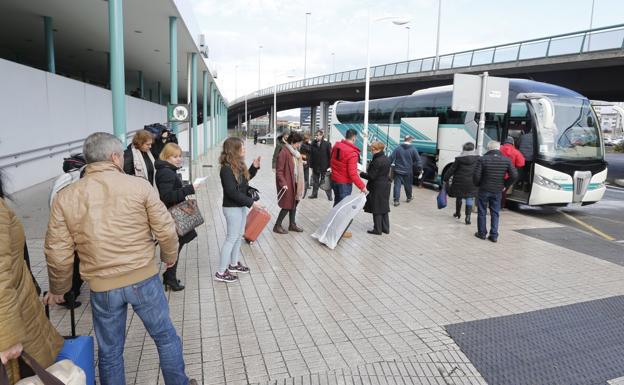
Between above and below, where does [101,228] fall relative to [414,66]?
below

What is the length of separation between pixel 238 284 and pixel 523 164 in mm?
7635

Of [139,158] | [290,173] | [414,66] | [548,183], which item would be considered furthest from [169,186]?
[414,66]

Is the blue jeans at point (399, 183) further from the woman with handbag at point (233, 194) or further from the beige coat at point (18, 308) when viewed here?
the beige coat at point (18, 308)

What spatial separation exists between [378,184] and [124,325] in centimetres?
550

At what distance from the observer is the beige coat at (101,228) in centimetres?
248

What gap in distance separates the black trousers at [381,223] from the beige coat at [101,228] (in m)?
5.74

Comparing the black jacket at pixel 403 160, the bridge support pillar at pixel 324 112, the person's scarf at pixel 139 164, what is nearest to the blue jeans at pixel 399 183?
the black jacket at pixel 403 160

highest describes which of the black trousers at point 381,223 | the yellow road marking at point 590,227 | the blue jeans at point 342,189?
the blue jeans at point 342,189

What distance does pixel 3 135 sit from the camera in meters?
9.38

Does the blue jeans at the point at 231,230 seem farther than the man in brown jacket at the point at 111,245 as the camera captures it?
Yes

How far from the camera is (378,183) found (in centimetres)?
764

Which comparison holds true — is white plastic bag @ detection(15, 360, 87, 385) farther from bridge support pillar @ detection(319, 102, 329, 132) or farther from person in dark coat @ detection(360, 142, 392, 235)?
bridge support pillar @ detection(319, 102, 329, 132)

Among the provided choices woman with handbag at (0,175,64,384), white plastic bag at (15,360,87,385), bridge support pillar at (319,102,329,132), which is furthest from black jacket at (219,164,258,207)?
bridge support pillar at (319,102,329,132)

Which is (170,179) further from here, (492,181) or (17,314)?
(492,181)
